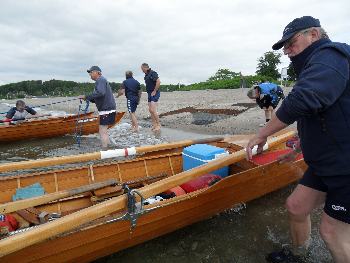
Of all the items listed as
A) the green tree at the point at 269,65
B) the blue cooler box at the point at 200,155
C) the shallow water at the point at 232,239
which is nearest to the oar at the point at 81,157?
the blue cooler box at the point at 200,155

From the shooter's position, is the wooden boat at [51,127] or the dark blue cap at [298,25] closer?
the dark blue cap at [298,25]

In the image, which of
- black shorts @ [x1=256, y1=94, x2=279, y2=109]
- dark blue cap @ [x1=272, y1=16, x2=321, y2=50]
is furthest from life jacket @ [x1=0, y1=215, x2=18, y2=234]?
black shorts @ [x1=256, y1=94, x2=279, y2=109]

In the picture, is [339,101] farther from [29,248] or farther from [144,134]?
[144,134]

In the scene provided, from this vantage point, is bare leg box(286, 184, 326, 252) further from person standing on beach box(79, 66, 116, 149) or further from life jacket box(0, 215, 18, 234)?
person standing on beach box(79, 66, 116, 149)

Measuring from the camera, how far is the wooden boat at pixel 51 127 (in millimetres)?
12736

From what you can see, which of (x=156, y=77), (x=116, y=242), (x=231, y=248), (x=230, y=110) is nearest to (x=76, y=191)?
(x=116, y=242)

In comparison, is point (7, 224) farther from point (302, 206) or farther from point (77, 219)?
point (302, 206)

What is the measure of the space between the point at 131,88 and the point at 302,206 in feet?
34.3

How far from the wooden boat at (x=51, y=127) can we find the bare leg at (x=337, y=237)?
35.4 ft

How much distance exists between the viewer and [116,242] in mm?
3916

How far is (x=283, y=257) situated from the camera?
161 inches

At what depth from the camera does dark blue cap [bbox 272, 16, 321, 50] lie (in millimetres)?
2779

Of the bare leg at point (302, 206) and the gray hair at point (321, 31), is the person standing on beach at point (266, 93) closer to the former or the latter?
the bare leg at point (302, 206)

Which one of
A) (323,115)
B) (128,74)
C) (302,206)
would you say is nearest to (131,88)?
(128,74)
